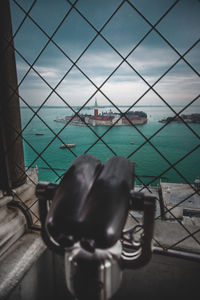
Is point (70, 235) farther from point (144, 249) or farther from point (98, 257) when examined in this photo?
point (144, 249)

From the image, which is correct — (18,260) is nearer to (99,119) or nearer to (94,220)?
(94,220)

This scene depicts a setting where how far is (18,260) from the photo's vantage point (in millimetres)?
1229

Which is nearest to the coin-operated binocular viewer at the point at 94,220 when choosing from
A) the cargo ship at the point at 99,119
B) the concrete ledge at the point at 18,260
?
the concrete ledge at the point at 18,260

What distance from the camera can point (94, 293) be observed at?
23.2 inches

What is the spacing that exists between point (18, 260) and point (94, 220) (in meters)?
1.05

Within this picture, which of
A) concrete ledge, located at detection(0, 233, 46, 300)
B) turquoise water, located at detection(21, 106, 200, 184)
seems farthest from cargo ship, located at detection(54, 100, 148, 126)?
turquoise water, located at detection(21, 106, 200, 184)

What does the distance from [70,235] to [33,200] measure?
1331 millimetres

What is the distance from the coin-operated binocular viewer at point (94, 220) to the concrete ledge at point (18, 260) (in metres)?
0.59

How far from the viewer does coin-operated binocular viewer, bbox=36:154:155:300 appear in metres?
0.48

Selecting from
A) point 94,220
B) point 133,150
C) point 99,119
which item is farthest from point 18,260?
point 133,150

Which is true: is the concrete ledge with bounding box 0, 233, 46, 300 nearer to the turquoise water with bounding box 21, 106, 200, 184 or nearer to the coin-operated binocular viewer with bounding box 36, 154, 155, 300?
the coin-operated binocular viewer with bounding box 36, 154, 155, 300

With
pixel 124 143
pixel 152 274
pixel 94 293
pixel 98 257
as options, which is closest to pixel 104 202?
pixel 98 257

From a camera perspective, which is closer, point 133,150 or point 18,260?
point 18,260

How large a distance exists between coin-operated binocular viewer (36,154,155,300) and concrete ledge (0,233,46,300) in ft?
1.93
